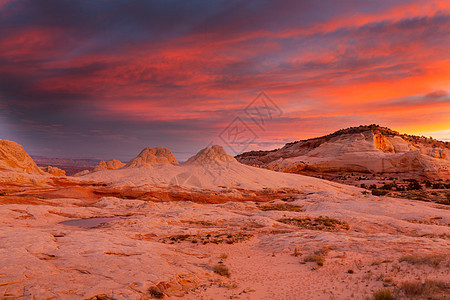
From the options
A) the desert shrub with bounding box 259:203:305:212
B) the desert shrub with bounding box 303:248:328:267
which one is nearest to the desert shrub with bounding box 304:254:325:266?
the desert shrub with bounding box 303:248:328:267

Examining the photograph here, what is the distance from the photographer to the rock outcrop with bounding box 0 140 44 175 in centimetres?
3284

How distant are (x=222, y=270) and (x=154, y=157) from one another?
4117 centimetres

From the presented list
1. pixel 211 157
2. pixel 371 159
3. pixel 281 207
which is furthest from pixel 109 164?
pixel 371 159

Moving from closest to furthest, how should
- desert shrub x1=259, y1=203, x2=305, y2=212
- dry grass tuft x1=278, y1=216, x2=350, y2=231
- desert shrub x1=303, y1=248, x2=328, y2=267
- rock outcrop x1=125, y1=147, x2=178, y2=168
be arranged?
desert shrub x1=303, y1=248, x2=328, y2=267
dry grass tuft x1=278, y1=216, x2=350, y2=231
desert shrub x1=259, y1=203, x2=305, y2=212
rock outcrop x1=125, y1=147, x2=178, y2=168

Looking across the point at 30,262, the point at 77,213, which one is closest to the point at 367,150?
the point at 77,213

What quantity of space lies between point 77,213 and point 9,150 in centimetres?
2458

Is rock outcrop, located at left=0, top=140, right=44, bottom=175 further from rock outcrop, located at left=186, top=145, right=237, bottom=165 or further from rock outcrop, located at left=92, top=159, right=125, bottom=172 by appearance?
rock outcrop, located at left=186, top=145, right=237, bottom=165

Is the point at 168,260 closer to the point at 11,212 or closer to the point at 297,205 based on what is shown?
the point at 11,212

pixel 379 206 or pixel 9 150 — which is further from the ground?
pixel 9 150

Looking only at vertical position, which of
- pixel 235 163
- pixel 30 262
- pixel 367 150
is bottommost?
pixel 30 262

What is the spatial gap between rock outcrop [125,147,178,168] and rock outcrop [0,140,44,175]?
550 inches

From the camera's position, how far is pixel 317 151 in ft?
215

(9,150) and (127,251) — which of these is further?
(9,150)

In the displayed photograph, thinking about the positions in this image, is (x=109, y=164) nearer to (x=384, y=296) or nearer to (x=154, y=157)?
(x=154, y=157)
